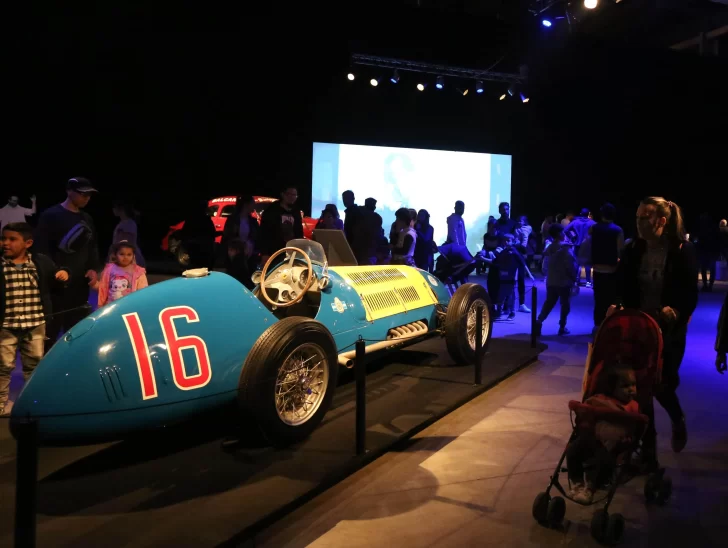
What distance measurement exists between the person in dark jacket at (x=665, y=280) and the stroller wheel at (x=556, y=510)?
0.81 metres

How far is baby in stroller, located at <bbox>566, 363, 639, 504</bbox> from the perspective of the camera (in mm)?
3027

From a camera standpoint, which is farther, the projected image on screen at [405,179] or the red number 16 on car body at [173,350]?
the projected image on screen at [405,179]

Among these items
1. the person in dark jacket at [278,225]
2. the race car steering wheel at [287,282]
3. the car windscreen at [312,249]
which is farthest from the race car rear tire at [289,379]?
the person in dark jacket at [278,225]

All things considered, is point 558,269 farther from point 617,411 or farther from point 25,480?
point 25,480

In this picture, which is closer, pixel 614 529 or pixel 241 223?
pixel 614 529

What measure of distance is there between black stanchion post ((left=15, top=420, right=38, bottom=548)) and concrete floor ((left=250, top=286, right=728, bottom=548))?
42.7 inches

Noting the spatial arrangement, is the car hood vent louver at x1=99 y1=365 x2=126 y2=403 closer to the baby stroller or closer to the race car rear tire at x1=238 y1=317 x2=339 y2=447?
the race car rear tire at x1=238 y1=317 x2=339 y2=447

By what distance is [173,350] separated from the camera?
339 cm

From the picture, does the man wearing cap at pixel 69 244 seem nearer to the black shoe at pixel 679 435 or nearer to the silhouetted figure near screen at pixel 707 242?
the black shoe at pixel 679 435

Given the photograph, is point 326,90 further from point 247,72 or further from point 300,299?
point 300,299

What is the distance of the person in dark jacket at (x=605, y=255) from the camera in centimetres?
753

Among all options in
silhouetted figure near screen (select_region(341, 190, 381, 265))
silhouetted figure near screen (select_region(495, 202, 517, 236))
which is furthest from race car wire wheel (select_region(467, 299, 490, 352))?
silhouetted figure near screen (select_region(495, 202, 517, 236))

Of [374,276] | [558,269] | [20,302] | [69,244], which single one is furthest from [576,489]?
[558,269]

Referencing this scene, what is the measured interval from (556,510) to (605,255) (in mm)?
5191
